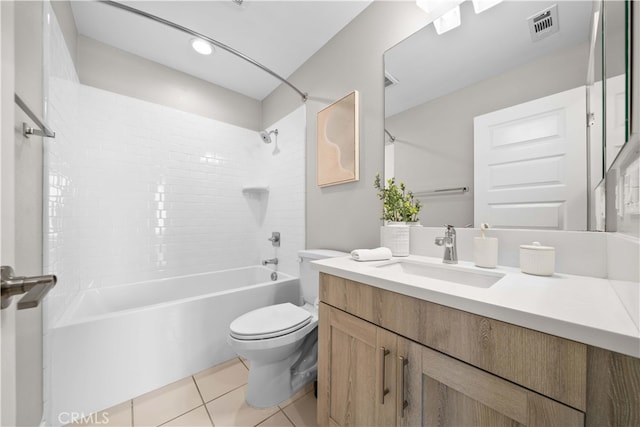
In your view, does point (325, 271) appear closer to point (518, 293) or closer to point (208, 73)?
point (518, 293)

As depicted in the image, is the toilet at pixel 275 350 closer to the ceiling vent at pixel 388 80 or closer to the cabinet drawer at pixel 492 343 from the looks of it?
the cabinet drawer at pixel 492 343

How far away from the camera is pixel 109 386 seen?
1.31 meters

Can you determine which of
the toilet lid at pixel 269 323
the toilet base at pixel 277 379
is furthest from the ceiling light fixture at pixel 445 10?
the toilet base at pixel 277 379

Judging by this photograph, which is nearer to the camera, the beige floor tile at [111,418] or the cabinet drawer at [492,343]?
the cabinet drawer at [492,343]

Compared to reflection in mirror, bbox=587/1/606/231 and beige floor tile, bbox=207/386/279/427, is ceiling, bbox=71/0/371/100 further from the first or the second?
→ beige floor tile, bbox=207/386/279/427

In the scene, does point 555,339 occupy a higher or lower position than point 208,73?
lower

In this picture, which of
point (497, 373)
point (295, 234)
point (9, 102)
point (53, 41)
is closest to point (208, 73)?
point (53, 41)

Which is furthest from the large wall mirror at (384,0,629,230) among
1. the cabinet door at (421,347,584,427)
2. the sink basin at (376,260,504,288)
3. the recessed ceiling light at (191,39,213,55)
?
the recessed ceiling light at (191,39,213,55)

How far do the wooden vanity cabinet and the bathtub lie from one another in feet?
3.27

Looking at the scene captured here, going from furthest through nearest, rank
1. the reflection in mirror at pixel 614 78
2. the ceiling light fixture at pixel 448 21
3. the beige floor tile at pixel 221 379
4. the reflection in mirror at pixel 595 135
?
the beige floor tile at pixel 221 379, the ceiling light fixture at pixel 448 21, the reflection in mirror at pixel 595 135, the reflection in mirror at pixel 614 78

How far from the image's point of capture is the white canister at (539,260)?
792mm

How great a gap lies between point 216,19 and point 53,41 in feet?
3.14

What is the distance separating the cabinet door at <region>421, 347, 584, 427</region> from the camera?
49 cm

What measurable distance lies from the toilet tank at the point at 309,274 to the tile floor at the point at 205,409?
57cm
